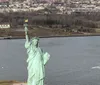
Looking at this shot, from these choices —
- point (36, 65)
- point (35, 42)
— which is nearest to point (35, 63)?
point (36, 65)

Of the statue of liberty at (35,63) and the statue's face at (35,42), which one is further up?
the statue's face at (35,42)

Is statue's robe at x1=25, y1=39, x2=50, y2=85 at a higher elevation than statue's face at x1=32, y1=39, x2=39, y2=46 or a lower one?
lower

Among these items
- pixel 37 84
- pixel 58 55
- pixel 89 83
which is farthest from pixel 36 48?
pixel 58 55

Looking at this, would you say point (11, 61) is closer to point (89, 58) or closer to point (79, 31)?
point (89, 58)

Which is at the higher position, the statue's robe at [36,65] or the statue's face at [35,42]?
the statue's face at [35,42]

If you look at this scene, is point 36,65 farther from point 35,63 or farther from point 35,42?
point 35,42

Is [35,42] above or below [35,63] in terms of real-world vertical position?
above

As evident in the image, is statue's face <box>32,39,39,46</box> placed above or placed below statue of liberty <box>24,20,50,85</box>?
above
